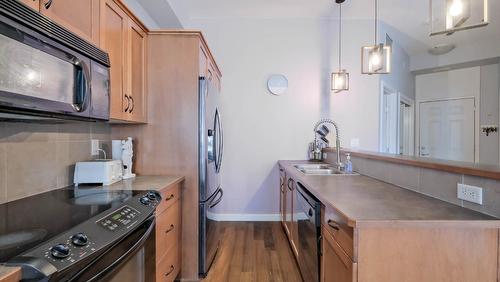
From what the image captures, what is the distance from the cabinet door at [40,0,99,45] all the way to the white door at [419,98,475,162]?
5746mm

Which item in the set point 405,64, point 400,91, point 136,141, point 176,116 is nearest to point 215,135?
point 176,116

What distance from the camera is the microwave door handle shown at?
1202 millimetres

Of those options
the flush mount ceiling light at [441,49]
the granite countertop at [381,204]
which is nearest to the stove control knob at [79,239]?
the granite countertop at [381,204]

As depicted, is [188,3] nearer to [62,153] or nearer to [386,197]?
[62,153]

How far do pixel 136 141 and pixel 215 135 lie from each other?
0.70 metres

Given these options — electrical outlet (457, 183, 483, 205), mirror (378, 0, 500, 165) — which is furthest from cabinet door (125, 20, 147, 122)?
mirror (378, 0, 500, 165)

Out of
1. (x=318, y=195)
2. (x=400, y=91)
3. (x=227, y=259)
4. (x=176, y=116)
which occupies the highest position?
(x=400, y=91)

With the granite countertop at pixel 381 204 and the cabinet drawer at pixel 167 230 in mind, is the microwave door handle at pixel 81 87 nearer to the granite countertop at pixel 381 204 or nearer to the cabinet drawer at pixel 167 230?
the cabinet drawer at pixel 167 230

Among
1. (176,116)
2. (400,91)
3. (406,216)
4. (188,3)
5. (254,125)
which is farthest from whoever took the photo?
(400,91)

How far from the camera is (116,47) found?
178cm

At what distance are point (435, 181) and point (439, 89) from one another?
4614 millimetres

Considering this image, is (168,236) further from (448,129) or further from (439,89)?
(439,89)

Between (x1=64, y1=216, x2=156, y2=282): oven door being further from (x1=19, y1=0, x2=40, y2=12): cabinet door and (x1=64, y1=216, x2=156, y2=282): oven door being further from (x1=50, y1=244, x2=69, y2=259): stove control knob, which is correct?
(x1=19, y1=0, x2=40, y2=12): cabinet door

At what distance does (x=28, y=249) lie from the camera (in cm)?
77
